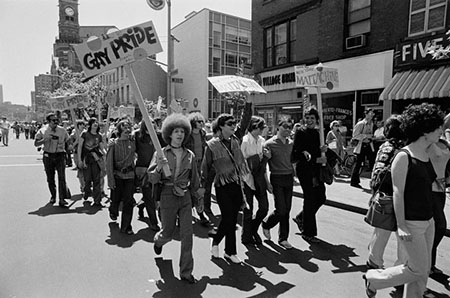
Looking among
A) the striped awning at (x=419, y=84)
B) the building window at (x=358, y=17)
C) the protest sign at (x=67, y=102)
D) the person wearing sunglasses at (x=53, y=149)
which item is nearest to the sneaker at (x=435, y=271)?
the person wearing sunglasses at (x=53, y=149)

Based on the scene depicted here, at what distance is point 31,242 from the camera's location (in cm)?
507

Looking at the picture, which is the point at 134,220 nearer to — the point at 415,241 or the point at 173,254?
the point at 173,254

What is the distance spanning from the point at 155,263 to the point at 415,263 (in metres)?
3.00

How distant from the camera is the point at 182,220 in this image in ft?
12.8

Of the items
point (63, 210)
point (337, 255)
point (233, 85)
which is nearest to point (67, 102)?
point (63, 210)

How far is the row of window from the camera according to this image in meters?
10.7

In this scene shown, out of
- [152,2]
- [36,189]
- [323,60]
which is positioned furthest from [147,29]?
[152,2]

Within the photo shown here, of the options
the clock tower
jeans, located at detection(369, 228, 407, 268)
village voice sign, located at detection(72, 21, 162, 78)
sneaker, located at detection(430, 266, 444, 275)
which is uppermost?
the clock tower

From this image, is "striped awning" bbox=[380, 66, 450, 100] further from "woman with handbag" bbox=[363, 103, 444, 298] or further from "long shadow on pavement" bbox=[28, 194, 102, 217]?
"long shadow on pavement" bbox=[28, 194, 102, 217]

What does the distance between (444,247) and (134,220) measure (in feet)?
17.3

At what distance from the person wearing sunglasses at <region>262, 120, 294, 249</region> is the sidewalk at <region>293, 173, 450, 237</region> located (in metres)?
2.76

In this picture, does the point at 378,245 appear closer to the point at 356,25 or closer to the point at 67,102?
the point at 67,102

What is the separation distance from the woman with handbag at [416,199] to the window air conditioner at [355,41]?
11.1 metres

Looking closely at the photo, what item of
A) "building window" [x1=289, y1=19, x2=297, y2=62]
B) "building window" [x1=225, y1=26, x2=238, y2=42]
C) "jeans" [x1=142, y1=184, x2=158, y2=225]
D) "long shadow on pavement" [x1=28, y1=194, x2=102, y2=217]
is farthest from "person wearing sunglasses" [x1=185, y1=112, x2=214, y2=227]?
"building window" [x1=225, y1=26, x2=238, y2=42]
